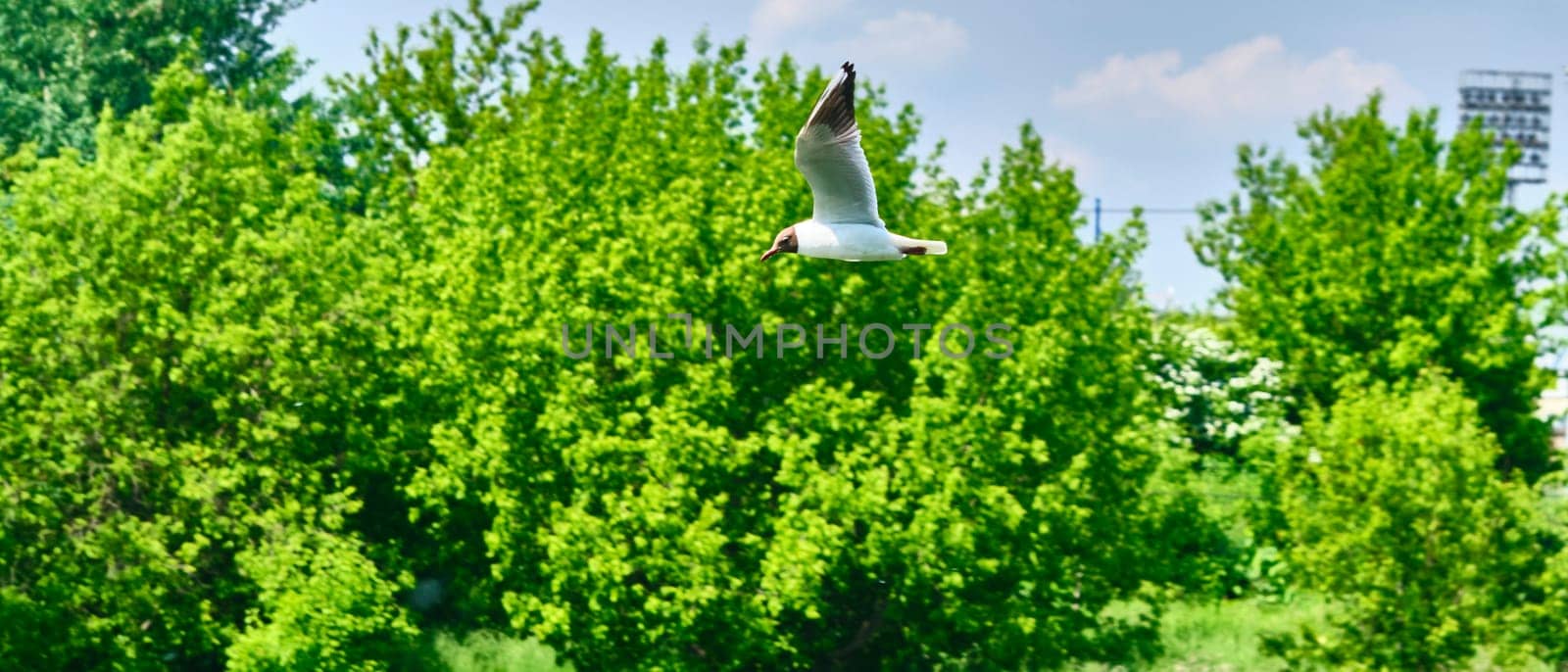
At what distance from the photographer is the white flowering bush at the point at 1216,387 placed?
44.0 m

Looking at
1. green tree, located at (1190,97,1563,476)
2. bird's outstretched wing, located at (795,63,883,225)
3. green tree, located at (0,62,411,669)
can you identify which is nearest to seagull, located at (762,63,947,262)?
bird's outstretched wing, located at (795,63,883,225)

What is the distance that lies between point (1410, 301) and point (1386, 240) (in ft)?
4.80

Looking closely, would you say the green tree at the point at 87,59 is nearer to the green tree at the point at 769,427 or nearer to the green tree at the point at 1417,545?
the green tree at the point at 769,427

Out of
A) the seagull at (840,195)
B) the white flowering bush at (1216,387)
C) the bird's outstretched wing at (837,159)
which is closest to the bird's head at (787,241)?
the seagull at (840,195)

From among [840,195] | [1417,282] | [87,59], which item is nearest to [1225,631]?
[1417,282]

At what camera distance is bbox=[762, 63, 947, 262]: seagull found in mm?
13273

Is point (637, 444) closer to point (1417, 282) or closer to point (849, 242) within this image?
point (849, 242)

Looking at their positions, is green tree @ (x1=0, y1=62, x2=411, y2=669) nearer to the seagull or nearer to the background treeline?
the background treeline

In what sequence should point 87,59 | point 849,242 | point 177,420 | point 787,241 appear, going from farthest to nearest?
point 87,59
point 177,420
point 787,241
point 849,242

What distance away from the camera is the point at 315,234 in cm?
2853

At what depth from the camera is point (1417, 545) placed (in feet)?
82.5

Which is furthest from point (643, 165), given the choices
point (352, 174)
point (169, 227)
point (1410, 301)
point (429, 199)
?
point (1410, 301)

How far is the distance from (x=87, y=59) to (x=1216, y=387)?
26.8 metres

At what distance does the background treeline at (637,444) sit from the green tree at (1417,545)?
0.06 meters
